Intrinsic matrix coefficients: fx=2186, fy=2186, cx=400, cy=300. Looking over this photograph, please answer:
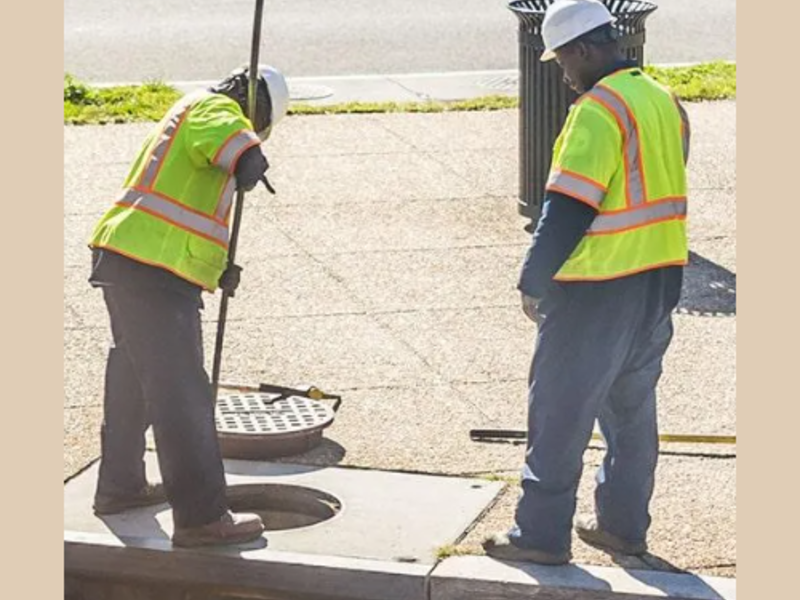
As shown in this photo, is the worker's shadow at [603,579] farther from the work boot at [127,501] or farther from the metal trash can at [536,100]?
the metal trash can at [536,100]

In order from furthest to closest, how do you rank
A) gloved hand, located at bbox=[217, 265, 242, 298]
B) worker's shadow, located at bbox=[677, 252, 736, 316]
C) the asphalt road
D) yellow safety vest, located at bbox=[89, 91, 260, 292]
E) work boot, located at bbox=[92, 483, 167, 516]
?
the asphalt road < worker's shadow, located at bbox=[677, 252, 736, 316] < work boot, located at bbox=[92, 483, 167, 516] < gloved hand, located at bbox=[217, 265, 242, 298] < yellow safety vest, located at bbox=[89, 91, 260, 292]

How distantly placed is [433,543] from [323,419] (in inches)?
46.8

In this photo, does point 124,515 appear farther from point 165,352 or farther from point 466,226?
point 466,226

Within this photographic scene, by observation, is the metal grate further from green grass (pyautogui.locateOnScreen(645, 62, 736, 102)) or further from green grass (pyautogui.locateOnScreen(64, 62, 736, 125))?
green grass (pyautogui.locateOnScreen(645, 62, 736, 102))

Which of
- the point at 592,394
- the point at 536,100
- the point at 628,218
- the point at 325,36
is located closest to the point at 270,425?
the point at 592,394

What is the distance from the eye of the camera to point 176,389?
746 centimetres

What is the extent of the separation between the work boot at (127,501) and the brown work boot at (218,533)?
38 cm

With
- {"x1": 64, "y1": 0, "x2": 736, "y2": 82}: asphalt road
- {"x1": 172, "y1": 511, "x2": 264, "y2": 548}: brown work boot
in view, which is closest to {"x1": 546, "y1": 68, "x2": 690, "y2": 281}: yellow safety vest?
{"x1": 172, "y1": 511, "x2": 264, "y2": 548}: brown work boot

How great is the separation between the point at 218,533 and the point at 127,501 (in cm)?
58

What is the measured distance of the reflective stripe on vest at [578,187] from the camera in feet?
22.7

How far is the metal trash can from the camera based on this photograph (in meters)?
11.6

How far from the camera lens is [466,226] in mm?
11805

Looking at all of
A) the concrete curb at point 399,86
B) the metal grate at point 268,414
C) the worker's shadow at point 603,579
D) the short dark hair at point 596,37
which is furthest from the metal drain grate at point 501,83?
the worker's shadow at point 603,579

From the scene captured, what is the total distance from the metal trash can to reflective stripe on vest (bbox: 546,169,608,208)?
4680 millimetres
